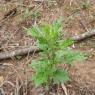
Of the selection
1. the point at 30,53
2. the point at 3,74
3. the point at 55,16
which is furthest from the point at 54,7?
the point at 3,74

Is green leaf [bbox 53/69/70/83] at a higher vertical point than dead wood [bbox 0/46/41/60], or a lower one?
lower

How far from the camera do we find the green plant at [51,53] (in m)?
2.52

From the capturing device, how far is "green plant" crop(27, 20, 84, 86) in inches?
99.3

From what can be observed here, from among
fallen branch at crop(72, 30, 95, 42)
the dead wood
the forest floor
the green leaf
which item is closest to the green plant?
the green leaf

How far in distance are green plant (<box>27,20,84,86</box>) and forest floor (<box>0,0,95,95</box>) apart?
0.98 ft

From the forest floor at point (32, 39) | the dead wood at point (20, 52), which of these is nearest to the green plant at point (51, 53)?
the forest floor at point (32, 39)

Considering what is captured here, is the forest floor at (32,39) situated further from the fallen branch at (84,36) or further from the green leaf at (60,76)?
the green leaf at (60,76)

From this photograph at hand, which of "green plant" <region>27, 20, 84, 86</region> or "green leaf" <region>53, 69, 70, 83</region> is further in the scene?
"green leaf" <region>53, 69, 70, 83</region>

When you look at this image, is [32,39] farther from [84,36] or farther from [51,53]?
[51,53]

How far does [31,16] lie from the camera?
3.71 meters

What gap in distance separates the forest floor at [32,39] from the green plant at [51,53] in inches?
11.8

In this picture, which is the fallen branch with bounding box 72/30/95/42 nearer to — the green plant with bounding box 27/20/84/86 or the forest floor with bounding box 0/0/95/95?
the forest floor with bounding box 0/0/95/95

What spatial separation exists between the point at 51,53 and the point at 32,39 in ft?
2.92

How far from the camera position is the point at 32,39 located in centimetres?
346
